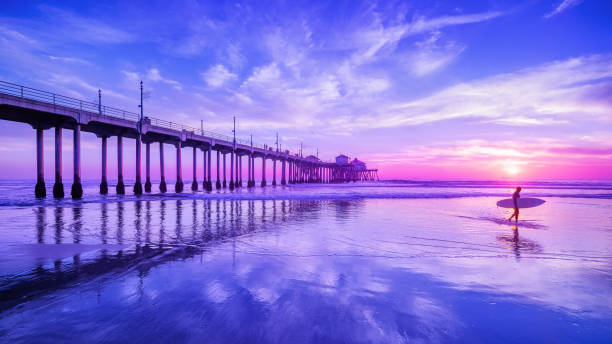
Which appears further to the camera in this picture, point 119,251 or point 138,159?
point 138,159

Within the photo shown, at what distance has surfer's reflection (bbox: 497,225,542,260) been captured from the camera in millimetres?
6316

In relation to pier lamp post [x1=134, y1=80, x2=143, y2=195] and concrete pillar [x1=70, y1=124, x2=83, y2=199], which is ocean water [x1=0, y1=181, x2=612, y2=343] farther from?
pier lamp post [x1=134, y1=80, x2=143, y2=195]

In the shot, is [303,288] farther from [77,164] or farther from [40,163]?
[40,163]

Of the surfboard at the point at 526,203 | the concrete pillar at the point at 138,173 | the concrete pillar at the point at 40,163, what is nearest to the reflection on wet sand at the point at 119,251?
the surfboard at the point at 526,203

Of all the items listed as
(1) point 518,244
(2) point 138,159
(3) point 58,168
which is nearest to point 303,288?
(1) point 518,244

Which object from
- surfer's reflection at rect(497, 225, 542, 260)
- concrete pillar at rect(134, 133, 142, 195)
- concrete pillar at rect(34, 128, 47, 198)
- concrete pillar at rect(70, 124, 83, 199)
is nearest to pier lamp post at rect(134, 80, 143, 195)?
concrete pillar at rect(134, 133, 142, 195)

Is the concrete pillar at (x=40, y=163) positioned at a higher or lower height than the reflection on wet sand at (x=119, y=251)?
higher

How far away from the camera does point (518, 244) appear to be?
7039 millimetres

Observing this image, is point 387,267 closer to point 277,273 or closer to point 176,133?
point 277,273

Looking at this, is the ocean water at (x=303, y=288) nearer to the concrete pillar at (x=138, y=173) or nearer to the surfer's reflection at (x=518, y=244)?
the surfer's reflection at (x=518, y=244)

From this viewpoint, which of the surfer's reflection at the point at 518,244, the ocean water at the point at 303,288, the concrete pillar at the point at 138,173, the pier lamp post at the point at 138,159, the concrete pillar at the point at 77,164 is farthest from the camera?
the concrete pillar at the point at 138,173

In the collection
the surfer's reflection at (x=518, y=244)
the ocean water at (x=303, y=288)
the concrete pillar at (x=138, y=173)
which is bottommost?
the surfer's reflection at (x=518, y=244)

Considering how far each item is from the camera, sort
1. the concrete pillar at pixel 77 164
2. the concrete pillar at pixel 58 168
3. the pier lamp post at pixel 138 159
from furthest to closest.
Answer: the pier lamp post at pixel 138 159, the concrete pillar at pixel 77 164, the concrete pillar at pixel 58 168

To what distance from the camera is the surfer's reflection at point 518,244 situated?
6.32 meters
